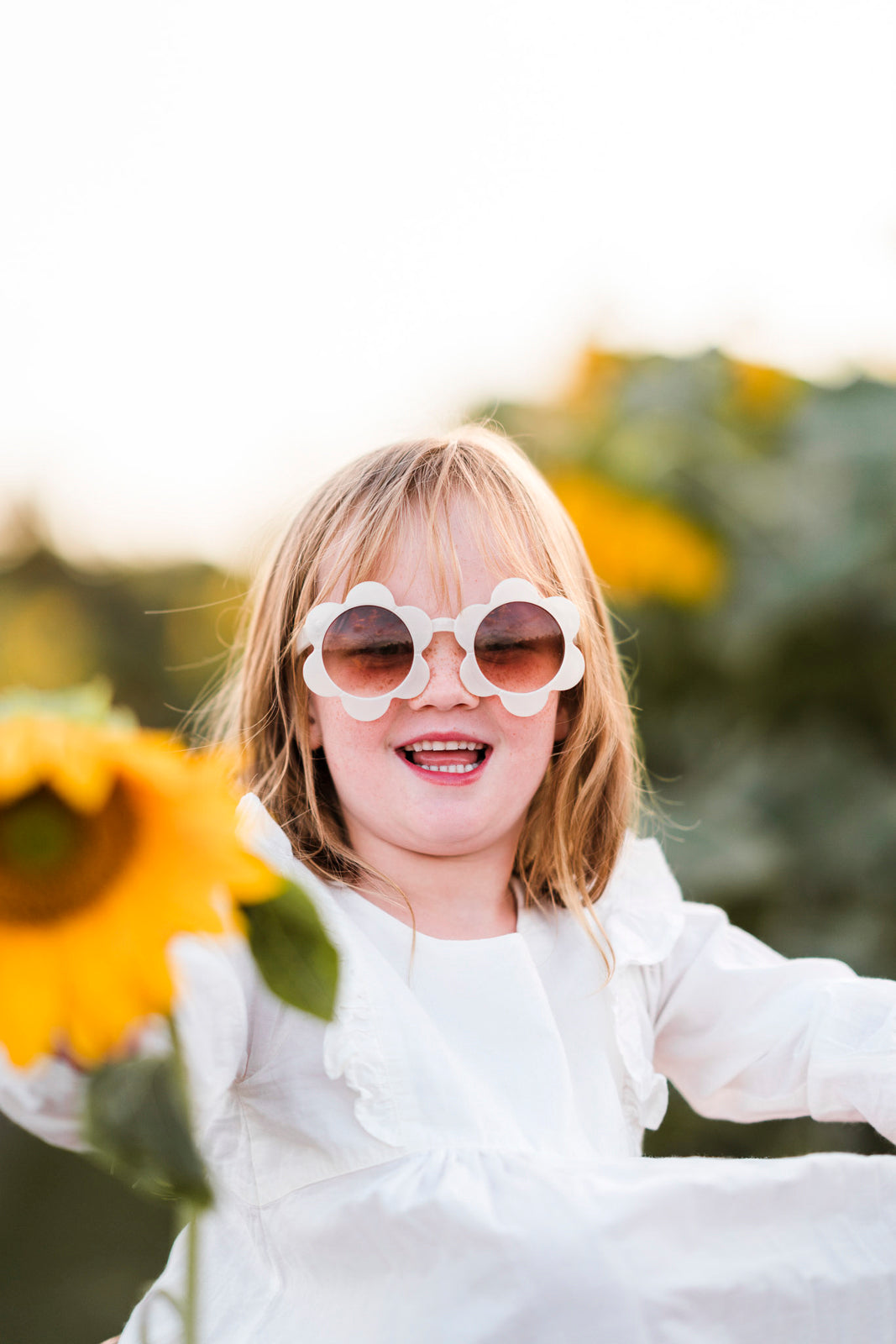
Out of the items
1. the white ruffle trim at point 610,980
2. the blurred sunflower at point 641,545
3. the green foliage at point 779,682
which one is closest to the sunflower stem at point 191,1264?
the white ruffle trim at point 610,980

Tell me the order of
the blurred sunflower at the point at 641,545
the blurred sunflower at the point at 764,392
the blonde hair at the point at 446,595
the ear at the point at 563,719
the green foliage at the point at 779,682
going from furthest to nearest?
1. the blurred sunflower at the point at 764,392
2. the blurred sunflower at the point at 641,545
3. the green foliage at the point at 779,682
4. the ear at the point at 563,719
5. the blonde hair at the point at 446,595

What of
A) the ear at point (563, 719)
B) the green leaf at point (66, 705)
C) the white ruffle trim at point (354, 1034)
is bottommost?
the white ruffle trim at point (354, 1034)

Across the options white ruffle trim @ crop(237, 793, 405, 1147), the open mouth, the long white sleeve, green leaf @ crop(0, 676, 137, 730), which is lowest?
the long white sleeve

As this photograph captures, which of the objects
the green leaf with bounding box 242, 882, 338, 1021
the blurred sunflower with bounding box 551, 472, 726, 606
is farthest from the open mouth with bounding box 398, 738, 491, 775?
the blurred sunflower with bounding box 551, 472, 726, 606

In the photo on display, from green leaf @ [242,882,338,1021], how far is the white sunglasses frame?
0.48 m

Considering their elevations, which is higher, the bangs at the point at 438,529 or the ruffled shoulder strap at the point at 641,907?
the bangs at the point at 438,529

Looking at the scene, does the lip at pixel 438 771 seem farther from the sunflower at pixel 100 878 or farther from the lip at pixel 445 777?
the sunflower at pixel 100 878

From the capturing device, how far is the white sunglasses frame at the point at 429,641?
1.07 meters

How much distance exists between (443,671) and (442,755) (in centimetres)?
9

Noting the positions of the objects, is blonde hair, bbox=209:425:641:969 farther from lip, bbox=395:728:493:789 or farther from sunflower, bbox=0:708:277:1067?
sunflower, bbox=0:708:277:1067

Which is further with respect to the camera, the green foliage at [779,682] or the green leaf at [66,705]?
the green foliage at [779,682]

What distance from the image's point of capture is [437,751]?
1.16 metres

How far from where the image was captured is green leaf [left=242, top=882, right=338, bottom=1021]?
588 mm

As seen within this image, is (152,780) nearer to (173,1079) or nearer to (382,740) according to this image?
(173,1079)
